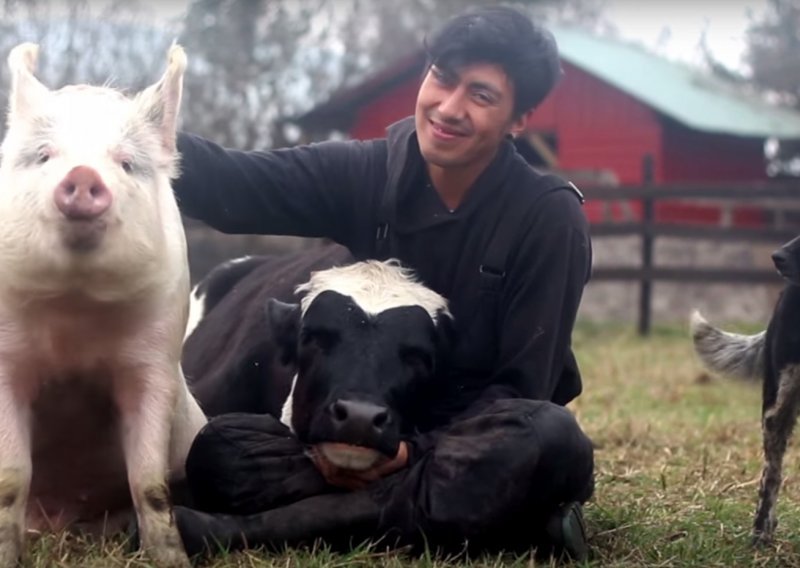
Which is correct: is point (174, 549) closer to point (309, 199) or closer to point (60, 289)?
point (60, 289)

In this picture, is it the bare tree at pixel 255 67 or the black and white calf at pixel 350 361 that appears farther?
the bare tree at pixel 255 67

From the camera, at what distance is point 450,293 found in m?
3.96

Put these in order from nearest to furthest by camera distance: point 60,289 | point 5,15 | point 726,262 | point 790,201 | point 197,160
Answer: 1. point 60,289
2. point 197,160
3. point 790,201
4. point 5,15
5. point 726,262

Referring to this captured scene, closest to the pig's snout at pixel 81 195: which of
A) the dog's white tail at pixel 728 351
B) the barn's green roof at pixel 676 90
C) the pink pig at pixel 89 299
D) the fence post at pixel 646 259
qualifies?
the pink pig at pixel 89 299

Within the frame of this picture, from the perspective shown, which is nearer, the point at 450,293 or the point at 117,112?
the point at 117,112

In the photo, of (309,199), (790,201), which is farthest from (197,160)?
(790,201)

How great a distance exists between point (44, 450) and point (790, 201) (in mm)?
10819

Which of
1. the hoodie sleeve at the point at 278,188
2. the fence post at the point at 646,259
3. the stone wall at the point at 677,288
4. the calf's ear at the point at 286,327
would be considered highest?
the hoodie sleeve at the point at 278,188

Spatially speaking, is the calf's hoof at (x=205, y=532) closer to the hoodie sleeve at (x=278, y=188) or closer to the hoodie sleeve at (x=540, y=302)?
the hoodie sleeve at (x=540, y=302)

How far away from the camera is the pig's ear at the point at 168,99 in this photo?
3.39 metres

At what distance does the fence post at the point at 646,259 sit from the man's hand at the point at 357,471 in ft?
29.6

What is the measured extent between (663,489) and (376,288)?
54.7 inches

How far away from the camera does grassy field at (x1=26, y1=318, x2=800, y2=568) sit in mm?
3279

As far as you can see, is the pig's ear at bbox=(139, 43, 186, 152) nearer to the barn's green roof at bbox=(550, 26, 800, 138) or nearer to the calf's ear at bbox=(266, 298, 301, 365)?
the calf's ear at bbox=(266, 298, 301, 365)
